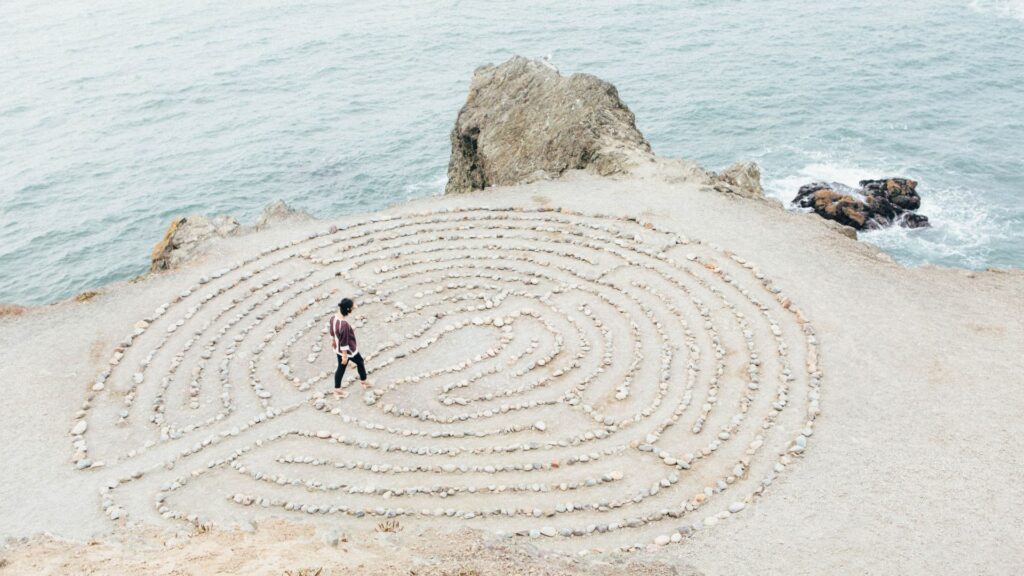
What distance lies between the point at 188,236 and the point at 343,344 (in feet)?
38.5

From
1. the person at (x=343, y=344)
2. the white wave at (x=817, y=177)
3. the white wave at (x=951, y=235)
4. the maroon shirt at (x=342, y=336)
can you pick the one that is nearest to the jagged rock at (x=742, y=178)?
the white wave at (x=951, y=235)

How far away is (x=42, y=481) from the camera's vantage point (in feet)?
53.4

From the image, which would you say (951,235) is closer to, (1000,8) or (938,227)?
(938,227)

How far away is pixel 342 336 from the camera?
1767 cm

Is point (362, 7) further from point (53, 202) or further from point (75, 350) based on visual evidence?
point (75, 350)

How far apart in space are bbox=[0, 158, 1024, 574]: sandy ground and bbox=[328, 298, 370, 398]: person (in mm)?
570

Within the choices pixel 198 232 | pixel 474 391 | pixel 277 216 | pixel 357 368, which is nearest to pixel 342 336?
pixel 357 368

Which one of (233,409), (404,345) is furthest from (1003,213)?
(233,409)

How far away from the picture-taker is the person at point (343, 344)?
1738 centimetres

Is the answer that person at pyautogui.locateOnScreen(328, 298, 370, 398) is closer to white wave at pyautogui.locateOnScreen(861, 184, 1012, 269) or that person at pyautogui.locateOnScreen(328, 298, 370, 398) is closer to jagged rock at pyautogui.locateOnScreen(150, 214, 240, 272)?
jagged rock at pyautogui.locateOnScreen(150, 214, 240, 272)

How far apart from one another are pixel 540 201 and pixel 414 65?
39.6 meters

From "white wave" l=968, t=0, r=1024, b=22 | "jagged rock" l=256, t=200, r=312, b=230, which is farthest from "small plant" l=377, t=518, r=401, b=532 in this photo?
"white wave" l=968, t=0, r=1024, b=22

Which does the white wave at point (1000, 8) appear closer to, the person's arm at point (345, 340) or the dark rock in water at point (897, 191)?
the dark rock in water at point (897, 191)

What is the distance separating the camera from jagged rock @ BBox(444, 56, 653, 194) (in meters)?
30.5
